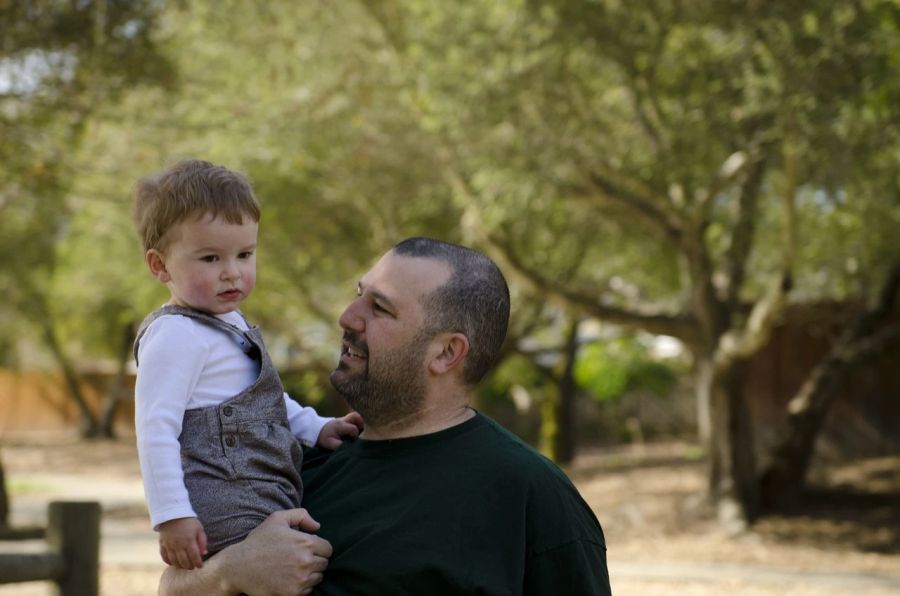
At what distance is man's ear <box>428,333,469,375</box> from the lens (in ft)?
8.95

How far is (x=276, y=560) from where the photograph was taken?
256 cm

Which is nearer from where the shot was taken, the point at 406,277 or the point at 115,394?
the point at 406,277

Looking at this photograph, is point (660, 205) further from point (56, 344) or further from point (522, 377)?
point (56, 344)

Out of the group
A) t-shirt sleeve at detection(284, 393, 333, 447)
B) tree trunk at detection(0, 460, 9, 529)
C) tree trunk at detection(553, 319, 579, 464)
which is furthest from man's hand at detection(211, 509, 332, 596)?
tree trunk at detection(553, 319, 579, 464)

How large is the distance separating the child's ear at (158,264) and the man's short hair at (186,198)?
0.7 inches

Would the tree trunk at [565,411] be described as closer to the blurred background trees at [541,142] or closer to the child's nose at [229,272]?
the blurred background trees at [541,142]

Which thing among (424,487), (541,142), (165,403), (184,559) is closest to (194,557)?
(184,559)

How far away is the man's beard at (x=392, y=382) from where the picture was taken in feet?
8.89

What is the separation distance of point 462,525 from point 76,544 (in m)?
3.65

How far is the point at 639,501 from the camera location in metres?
15.6

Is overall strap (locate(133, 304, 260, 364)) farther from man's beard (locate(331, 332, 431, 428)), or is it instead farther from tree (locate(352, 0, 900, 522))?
tree (locate(352, 0, 900, 522))

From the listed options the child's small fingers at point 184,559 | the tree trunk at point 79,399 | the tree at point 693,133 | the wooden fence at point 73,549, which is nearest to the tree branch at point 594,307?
the tree at point 693,133

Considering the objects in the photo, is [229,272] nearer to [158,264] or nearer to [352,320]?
[158,264]

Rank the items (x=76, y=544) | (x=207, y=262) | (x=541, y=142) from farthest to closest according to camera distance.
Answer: (x=541, y=142) < (x=76, y=544) < (x=207, y=262)
